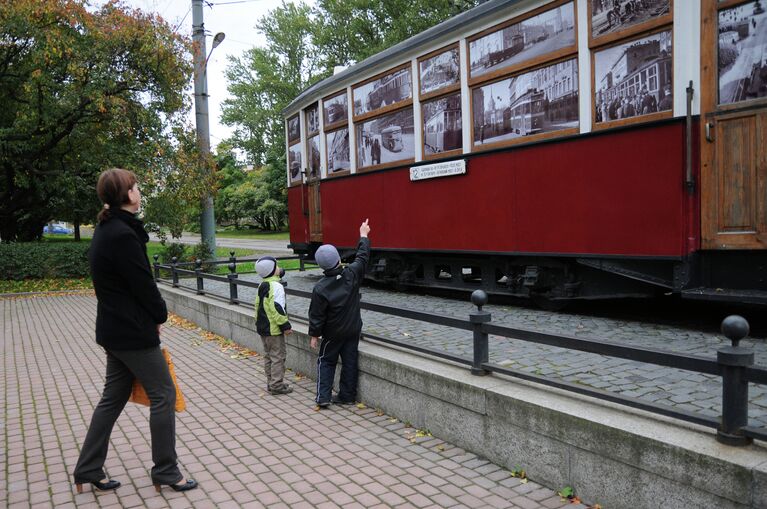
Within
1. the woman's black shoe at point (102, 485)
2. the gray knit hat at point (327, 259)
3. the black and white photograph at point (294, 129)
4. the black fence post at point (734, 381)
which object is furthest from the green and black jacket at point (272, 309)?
the black and white photograph at point (294, 129)

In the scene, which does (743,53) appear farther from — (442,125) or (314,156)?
(314,156)

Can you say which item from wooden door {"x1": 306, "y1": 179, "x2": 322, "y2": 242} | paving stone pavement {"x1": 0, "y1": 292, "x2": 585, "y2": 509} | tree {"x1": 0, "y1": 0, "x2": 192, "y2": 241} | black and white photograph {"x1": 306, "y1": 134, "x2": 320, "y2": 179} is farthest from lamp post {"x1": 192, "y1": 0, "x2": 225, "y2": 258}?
paving stone pavement {"x1": 0, "y1": 292, "x2": 585, "y2": 509}

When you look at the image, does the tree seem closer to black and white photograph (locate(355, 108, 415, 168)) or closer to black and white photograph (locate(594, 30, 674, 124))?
black and white photograph (locate(355, 108, 415, 168))

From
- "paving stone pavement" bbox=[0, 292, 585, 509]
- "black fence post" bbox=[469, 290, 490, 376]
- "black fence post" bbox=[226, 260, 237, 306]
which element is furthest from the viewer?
"black fence post" bbox=[226, 260, 237, 306]

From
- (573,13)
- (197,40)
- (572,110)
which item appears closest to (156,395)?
(572,110)

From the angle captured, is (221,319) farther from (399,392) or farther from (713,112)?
(713,112)

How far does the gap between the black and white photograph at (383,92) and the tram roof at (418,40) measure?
244 mm

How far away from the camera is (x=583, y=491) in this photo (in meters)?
3.44

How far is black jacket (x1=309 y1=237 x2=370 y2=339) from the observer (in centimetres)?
521

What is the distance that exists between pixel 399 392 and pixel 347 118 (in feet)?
20.2

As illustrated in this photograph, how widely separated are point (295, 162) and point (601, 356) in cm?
829

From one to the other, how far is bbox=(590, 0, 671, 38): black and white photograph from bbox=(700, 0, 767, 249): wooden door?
0.43 meters

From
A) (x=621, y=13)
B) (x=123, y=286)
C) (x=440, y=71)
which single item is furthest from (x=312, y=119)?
(x=123, y=286)

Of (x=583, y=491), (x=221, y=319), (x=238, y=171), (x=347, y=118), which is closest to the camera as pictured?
(x=583, y=491)
